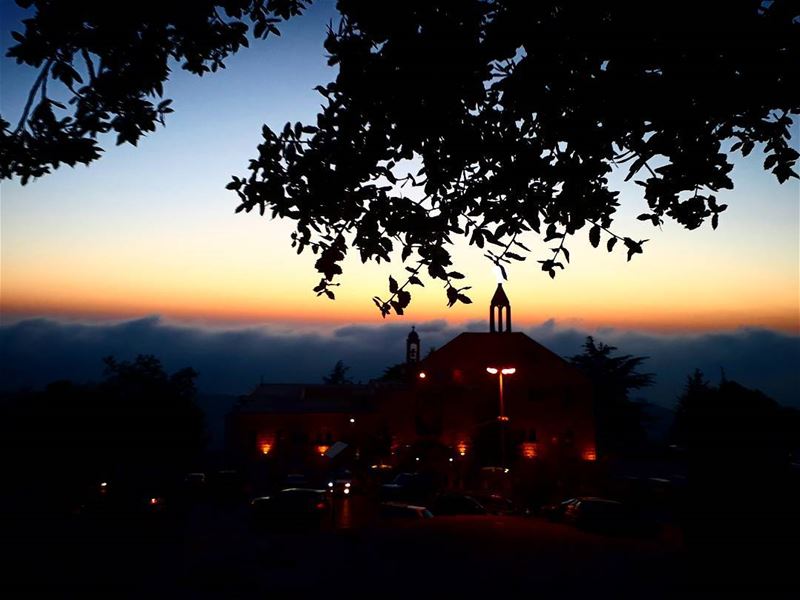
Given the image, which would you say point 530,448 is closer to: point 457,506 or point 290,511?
point 457,506

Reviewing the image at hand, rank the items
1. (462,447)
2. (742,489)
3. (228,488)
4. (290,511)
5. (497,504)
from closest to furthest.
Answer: (742,489) < (290,511) < (497,504) < (228,488) < (462,447)

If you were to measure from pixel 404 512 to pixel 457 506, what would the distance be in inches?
161

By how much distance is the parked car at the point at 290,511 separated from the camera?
2248 cm

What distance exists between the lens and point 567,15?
6.10 meters

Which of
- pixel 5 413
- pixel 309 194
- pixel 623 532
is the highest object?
pixel 309 194

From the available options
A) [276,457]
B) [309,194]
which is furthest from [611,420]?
[309,194]

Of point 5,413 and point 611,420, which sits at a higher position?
point 5,413

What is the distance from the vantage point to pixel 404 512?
24.7 metres

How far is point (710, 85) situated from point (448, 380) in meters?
50.8

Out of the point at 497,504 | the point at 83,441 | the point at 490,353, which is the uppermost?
the point at 490,353

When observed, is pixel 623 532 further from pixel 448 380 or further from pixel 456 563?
pixel 448 380

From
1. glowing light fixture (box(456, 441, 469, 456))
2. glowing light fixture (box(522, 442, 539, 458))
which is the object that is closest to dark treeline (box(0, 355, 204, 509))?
glowing light fixture (box(456, 441, 469, 456))

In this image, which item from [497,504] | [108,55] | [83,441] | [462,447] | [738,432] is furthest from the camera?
[462,447]

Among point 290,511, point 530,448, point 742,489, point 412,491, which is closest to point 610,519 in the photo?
point 290,511
